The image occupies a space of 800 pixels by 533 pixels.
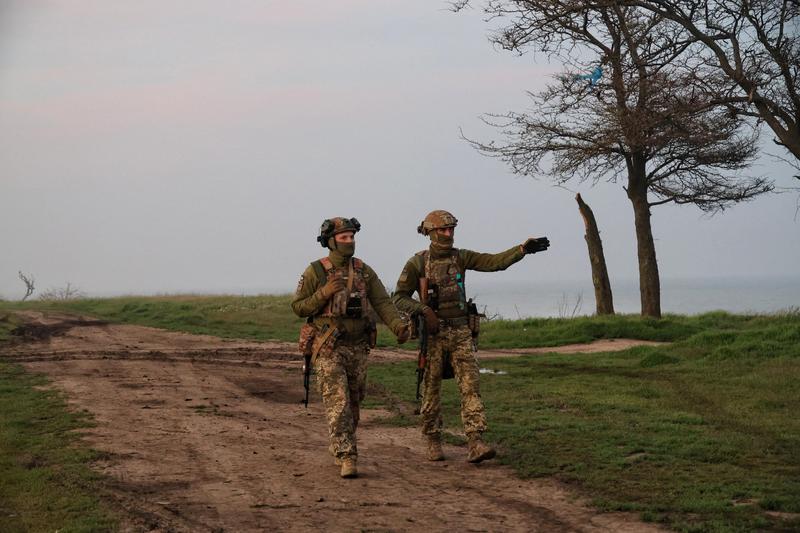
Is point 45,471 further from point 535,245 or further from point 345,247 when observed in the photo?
point 535,245

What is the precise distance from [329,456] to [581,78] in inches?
643

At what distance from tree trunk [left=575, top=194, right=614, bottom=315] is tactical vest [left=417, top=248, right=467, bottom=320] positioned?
17.9m

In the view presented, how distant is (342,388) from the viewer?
9.30 metres

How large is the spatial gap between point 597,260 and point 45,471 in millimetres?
20257

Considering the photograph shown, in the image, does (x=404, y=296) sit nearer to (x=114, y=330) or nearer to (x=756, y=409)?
(x=756, y=409)

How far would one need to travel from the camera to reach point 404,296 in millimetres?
9945

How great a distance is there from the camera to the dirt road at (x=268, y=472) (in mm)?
7293

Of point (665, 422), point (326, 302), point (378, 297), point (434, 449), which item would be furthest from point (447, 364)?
point (665, 422)

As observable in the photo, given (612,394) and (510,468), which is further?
(612,394)

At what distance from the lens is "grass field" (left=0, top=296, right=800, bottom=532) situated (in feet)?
26.2

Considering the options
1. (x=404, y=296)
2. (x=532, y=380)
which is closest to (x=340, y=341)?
(x=404, y=296)

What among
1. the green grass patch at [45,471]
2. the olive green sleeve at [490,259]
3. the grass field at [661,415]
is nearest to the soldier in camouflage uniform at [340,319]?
the olive green sleeve at [490,259]

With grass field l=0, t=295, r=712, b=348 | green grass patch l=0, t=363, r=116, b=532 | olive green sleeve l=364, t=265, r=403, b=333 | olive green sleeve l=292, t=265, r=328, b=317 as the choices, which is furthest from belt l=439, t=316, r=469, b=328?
grass field l=0, t=295, r=712, b=348

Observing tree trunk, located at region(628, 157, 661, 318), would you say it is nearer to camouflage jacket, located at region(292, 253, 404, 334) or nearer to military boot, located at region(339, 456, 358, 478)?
camouflage jacket, located at region(292, 253, 404, 334)
